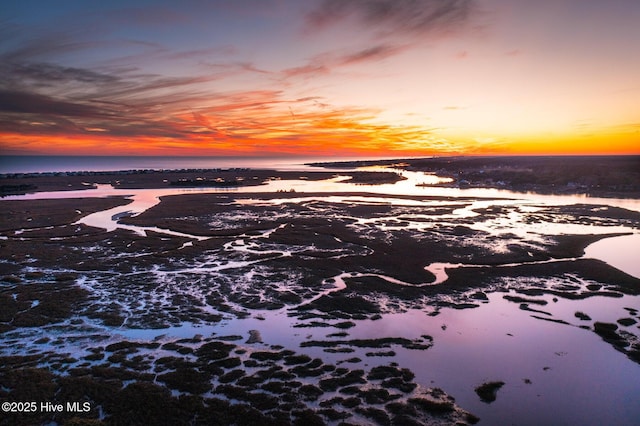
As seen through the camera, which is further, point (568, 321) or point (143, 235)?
point (143, 235)

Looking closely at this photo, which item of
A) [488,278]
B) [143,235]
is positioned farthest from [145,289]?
[488,278]

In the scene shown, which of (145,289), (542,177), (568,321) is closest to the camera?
(568,321)

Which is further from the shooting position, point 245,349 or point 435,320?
point 435,320

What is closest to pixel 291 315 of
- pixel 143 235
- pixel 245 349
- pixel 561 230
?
pixel 245 349

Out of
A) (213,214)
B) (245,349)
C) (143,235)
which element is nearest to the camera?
(245,349)

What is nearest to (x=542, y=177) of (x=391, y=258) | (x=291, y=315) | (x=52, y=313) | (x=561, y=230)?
(x=561, y=230)

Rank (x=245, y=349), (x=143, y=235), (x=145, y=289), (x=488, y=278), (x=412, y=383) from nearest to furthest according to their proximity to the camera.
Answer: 1. (x=412, y=383)
2. (x=245, y=349)
3. (x=145, y=289)
4. (x=488, y=278)
5. (x=143, y=235)

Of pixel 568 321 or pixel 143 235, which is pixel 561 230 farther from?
pixel 143 235

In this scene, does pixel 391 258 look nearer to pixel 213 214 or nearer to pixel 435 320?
pixel 435 320

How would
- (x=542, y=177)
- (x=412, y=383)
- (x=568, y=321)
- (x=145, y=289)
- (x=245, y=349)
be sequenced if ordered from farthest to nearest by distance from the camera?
(x=542, y=177)
(x=145, y=289)
(x=568, y=321)
(x=245, y=349)
(x=412, y=383)
